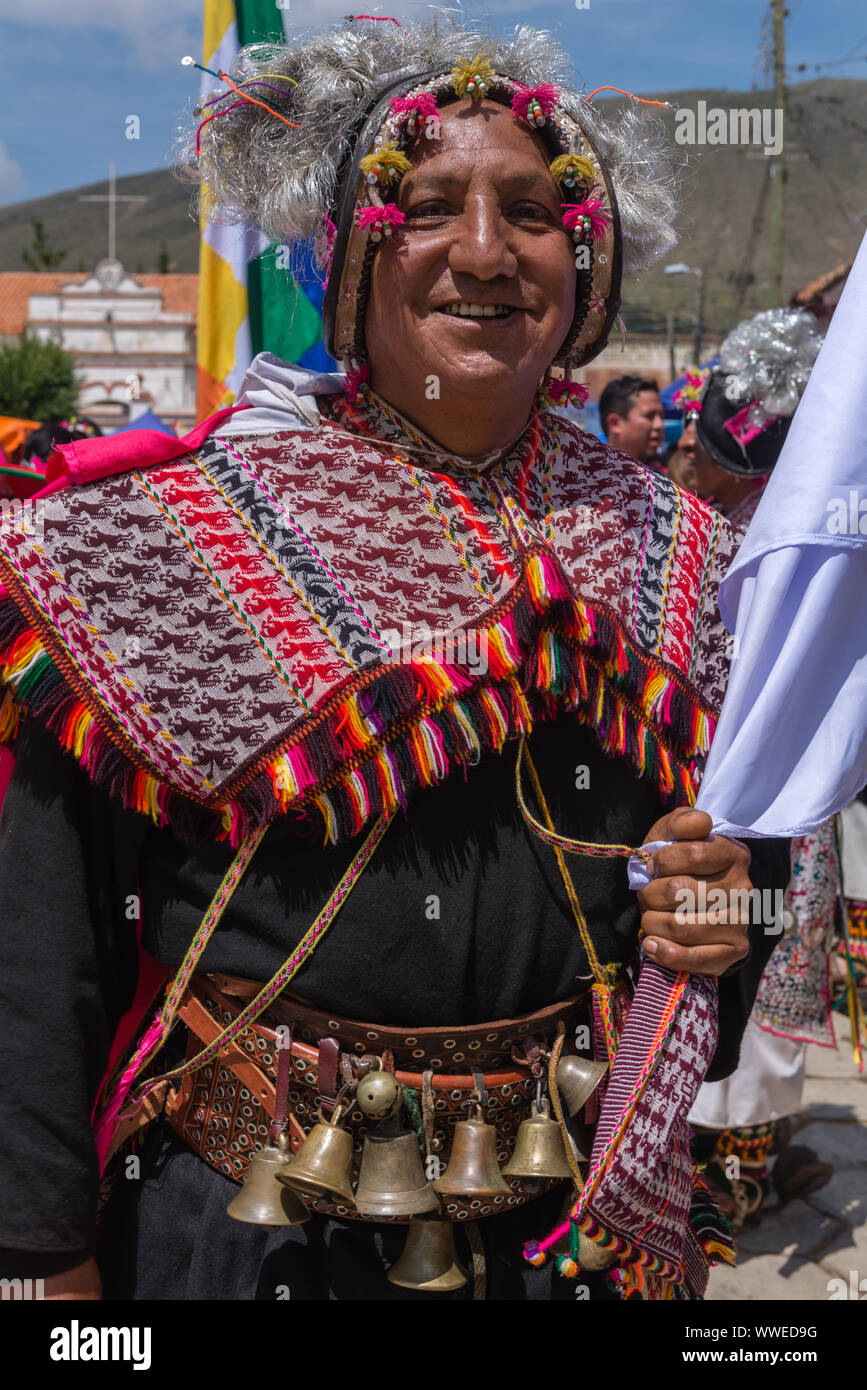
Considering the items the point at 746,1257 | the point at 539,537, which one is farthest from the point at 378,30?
the point at 746,1257

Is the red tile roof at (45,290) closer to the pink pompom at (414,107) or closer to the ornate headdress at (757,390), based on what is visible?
the ornate headdress at (757,390)

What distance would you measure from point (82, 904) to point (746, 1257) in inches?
125

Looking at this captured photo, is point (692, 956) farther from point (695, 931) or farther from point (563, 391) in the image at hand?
point (563, 391)

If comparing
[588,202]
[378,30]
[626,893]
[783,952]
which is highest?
[378,30]

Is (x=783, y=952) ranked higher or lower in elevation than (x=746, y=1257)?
higher

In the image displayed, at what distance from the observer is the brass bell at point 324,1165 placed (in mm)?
1654

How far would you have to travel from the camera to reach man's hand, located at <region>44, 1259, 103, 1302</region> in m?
1.69

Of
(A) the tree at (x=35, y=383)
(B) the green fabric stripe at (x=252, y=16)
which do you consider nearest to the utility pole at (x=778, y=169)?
(B) the green fabric stripe at (x=252, y=16)

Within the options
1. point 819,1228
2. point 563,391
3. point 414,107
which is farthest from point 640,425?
point 414,107

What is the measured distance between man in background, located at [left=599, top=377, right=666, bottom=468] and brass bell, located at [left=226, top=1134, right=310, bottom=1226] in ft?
19.6

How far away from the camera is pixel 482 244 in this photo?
1780 millimetres

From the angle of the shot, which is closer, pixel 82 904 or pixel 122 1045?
pixel 82 904

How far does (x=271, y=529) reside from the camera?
72.0 inches

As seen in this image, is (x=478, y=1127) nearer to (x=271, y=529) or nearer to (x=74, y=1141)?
(x=74, y=1141)
